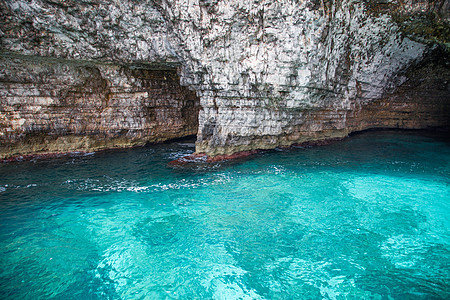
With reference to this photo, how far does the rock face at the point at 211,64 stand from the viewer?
12.2 m

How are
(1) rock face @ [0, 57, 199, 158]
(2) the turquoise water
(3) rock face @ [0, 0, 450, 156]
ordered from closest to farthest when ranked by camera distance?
(2) the turquoise water < (3) rock face @ [0, 0, 450, 156] < (1) rock face @ [0, 57, 199, 158]

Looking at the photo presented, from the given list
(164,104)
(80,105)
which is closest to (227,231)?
(164,104)

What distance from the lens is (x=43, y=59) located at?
13961 mm

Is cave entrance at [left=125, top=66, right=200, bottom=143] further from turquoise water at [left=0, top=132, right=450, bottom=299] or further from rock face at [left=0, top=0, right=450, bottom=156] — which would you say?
turquoise water at [left=0, top=132, right=450, bottom=299]

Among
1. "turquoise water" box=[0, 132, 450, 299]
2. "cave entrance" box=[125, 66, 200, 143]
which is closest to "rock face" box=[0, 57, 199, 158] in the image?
"cave entrance" box=[125, 66, 200, 143]

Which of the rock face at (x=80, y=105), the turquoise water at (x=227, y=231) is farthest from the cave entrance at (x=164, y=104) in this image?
A: the turquoise water at (x=227, y=231)

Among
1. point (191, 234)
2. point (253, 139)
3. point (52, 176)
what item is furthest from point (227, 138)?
point (52, 176)

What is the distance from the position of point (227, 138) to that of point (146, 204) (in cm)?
642

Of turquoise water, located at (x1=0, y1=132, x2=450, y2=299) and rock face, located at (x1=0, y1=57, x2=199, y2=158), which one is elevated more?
rock face, located at (x1=0, y1=57, x2=199, y2=158)

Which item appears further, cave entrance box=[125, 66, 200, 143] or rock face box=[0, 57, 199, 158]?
cave entrance box=[125, 66, 200, 143]

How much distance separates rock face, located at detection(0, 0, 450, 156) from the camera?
40.0ft

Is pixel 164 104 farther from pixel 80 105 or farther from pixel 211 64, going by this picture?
pixel 211 64

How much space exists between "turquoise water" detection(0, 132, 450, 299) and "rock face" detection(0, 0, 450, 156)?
3089 millimetres

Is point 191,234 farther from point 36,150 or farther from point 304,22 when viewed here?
point 36,150
